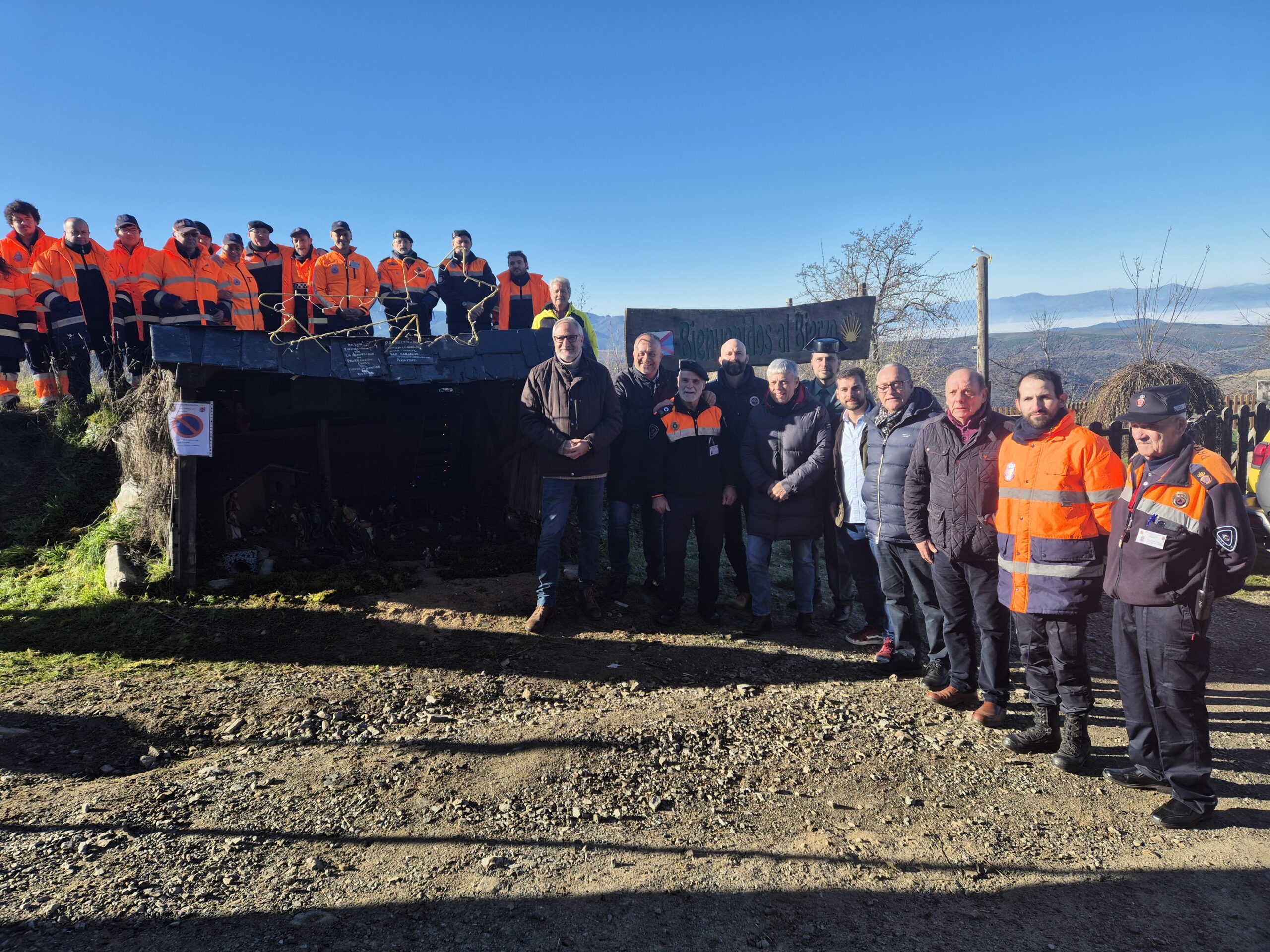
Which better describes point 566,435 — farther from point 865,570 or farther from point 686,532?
point 865,570

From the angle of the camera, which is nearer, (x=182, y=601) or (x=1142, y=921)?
(x=1142, y=921)

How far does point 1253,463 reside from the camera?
703cm

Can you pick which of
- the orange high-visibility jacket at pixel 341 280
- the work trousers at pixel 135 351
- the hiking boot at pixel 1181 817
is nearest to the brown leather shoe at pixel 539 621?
the hiking boot at pixel 1181 817

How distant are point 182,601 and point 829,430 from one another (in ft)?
17.3

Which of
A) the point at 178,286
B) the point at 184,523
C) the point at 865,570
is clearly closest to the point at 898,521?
the point at 865,570

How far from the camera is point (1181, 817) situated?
3305 mm

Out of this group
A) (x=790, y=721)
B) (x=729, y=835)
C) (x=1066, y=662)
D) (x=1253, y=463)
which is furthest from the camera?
(x=1253, y=463)

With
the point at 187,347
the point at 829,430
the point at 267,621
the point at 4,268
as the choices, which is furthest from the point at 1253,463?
the point at 4,268

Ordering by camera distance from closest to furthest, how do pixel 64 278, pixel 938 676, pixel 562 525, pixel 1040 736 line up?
pixel 1040 736, pixel 938 676, pixel 562 525, pixel 64 278

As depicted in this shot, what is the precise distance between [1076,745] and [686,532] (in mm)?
2993

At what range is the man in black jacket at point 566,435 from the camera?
18.2 feet

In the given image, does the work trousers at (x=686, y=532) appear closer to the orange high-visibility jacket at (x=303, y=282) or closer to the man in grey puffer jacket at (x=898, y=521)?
the man in grey puffer jacket at (x=898, y=521)

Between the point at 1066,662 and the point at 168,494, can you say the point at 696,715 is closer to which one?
the point at 1066,662

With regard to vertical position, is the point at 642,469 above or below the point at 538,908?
above
